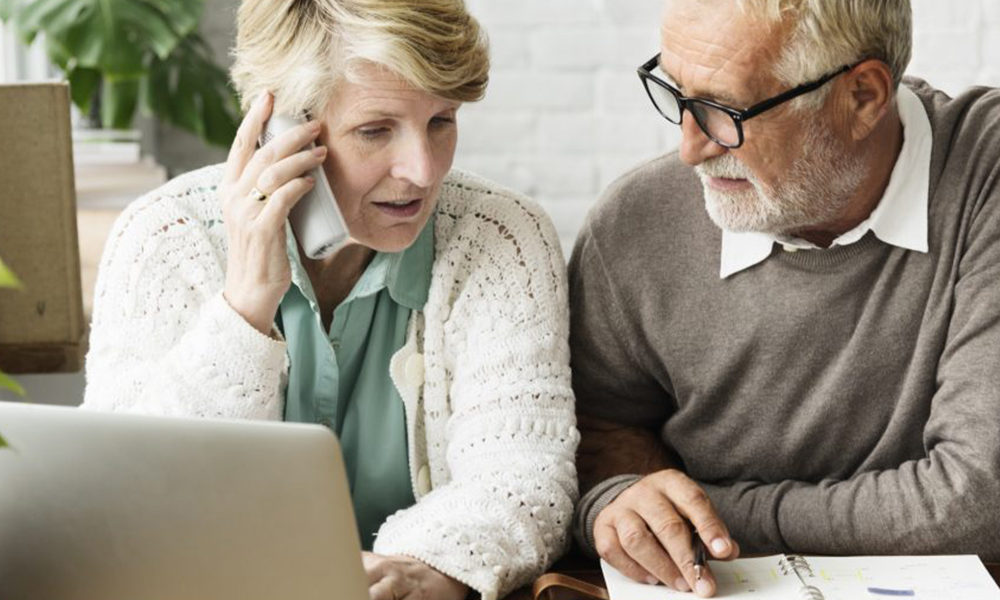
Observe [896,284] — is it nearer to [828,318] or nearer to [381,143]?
[828,318]

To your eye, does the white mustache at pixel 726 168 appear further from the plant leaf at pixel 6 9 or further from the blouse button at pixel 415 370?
the plant leaf at pixel 6 9

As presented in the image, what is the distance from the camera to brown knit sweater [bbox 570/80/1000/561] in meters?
1.40

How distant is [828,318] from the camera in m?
1.55

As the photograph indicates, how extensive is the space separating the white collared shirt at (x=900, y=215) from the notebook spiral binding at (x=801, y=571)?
0.42 meters

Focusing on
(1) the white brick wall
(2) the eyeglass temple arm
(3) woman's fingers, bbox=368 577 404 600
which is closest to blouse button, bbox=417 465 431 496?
(3) woman's fingers, bbox=368 577 404 600

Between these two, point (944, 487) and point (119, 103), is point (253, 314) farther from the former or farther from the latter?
point (119, 103)

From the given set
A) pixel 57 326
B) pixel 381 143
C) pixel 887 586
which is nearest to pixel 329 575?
pixel 887 586

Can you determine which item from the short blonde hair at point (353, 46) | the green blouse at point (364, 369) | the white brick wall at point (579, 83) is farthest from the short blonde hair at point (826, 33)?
the white brick wall at point (579, 83)

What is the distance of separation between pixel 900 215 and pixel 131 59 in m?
1.45

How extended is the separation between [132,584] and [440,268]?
698mm

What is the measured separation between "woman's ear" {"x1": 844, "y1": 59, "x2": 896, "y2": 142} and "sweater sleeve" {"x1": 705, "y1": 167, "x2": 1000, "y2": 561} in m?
0.14

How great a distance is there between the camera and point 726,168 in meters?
1.50

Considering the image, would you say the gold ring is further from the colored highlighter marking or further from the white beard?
the colored highlighter marking

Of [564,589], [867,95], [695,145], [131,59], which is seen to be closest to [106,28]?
[131,59]
